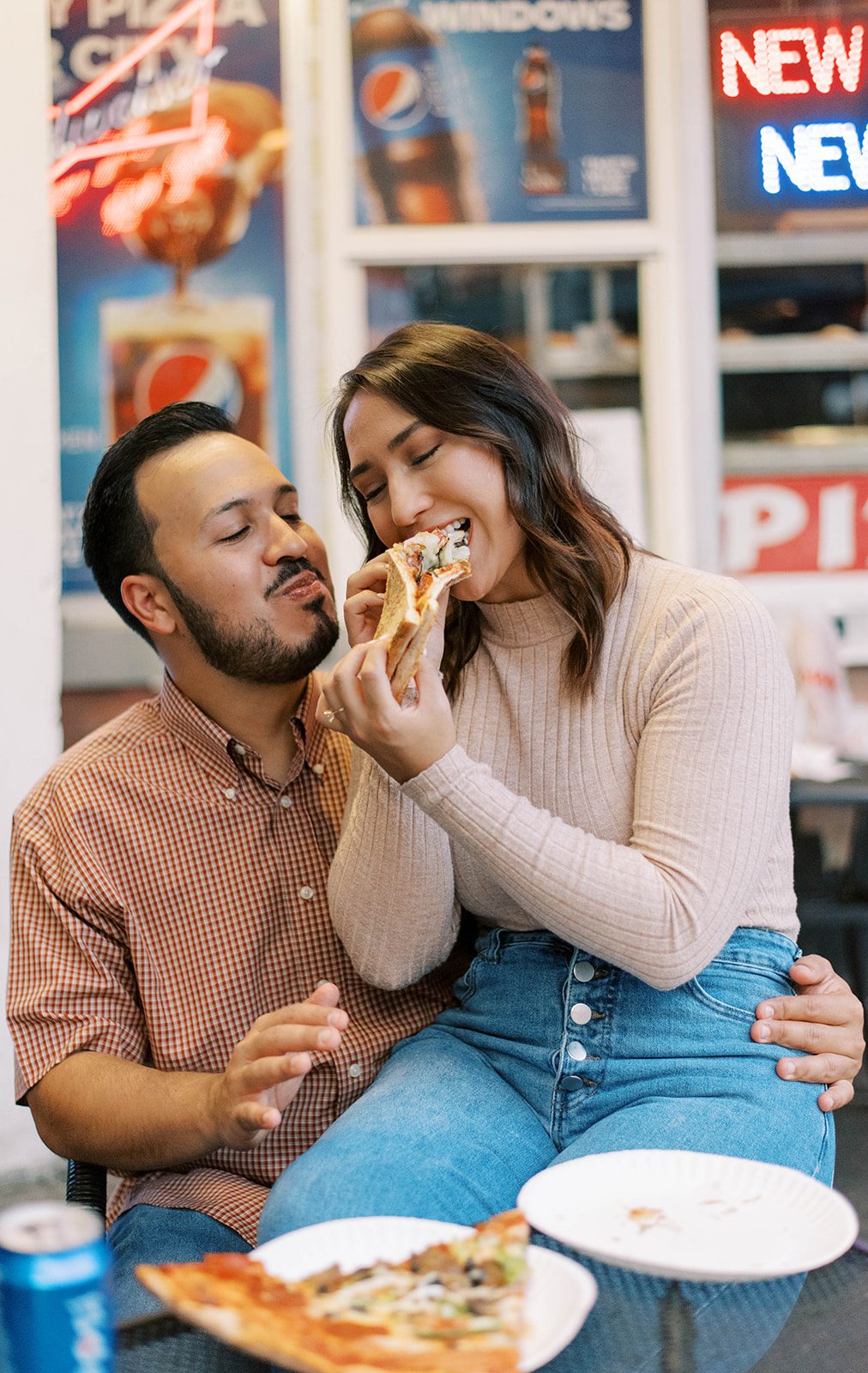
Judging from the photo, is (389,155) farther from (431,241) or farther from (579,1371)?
(579,1371)

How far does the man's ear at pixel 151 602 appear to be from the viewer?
2.15m

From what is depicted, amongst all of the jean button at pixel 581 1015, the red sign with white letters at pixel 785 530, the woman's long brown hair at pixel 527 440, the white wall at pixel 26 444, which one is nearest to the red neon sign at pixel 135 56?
the white wall at pixel 26 444

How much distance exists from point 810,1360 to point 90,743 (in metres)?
1.33

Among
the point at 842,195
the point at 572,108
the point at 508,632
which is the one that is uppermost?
the point at 572,108

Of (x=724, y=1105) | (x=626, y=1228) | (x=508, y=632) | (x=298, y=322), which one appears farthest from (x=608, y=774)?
(x=298, y=322)

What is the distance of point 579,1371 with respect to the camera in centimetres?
107

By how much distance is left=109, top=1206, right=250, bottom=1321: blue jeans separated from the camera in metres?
1.69

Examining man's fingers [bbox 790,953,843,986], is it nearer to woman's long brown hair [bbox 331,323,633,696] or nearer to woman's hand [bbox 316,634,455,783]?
woman's long brown hair [bbox 331,323,633,696]

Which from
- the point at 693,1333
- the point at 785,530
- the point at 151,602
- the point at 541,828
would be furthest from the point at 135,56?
the point at 693,1333

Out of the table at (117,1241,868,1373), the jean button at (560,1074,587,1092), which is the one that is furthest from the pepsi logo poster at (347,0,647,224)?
the table at (117,1241,868,1373)

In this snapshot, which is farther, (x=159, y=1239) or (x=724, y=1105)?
(x=159, y=1239)

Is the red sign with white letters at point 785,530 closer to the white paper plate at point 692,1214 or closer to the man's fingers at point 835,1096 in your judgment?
the man's fingers at point 835,1096

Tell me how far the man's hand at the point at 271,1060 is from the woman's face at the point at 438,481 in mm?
658

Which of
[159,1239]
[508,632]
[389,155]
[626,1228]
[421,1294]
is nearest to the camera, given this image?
[421,1294]
